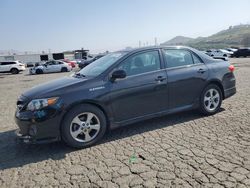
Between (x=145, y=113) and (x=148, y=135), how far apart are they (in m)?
0.43

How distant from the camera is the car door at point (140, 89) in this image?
14.1 feet

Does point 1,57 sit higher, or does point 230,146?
point 1,57

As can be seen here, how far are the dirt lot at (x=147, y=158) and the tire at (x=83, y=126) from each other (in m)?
0.16

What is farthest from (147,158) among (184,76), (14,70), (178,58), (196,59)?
(14,70)

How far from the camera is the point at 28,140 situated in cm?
385

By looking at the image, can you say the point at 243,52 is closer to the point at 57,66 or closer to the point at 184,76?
the point at 57,66

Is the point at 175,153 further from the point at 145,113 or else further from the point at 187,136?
the point at 145,113

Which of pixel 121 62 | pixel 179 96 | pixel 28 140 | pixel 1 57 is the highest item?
pixel 1 57

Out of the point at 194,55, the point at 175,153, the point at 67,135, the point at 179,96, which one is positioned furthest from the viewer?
the point at 194,55

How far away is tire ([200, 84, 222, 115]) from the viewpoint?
5.28 metres

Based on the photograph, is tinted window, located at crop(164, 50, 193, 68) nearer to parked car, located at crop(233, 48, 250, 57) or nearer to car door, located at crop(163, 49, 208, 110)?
car door, located at crop(163, 49, 208, 110)

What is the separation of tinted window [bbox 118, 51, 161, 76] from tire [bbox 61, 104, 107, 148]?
991 millimetres

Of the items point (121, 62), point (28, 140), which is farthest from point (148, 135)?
point (28, 140)

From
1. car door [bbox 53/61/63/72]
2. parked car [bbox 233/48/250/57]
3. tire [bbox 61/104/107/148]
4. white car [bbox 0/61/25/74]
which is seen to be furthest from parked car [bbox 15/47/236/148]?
parked car [bbox 233/48/250/57]
